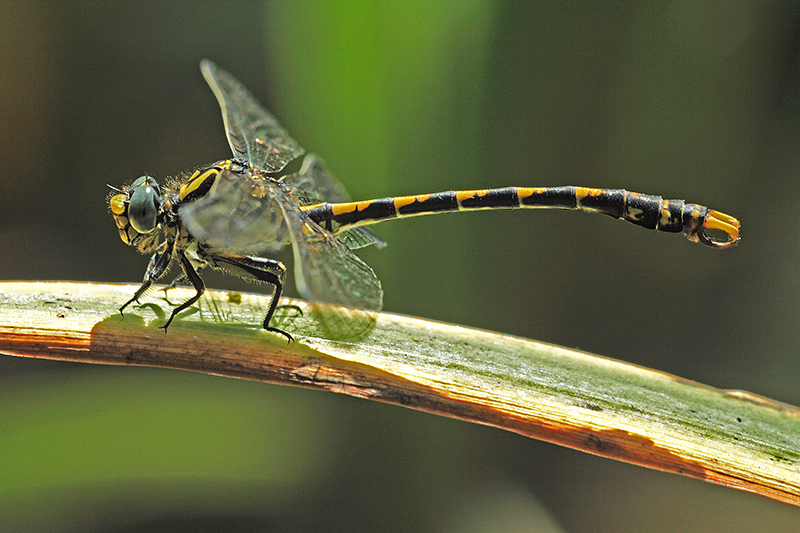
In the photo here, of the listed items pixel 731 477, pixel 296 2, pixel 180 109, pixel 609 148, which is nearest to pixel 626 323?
pixel 609 148

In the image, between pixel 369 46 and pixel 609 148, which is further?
pixel 609 148

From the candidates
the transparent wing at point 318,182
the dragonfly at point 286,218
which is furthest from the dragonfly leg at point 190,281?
the transparent wing at point 318,182

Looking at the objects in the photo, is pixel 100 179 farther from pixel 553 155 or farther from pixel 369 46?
pixel 553 155

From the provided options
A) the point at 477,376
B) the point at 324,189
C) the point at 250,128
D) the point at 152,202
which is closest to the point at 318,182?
the point at 324,189

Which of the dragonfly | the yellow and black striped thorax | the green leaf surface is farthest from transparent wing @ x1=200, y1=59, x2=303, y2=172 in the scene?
the green leaf surface

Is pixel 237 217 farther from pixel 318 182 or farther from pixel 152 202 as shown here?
pixel 318 182

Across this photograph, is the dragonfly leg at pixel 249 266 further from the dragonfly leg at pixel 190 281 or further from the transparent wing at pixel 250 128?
the transparent wing at pixel 250 128
